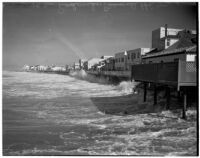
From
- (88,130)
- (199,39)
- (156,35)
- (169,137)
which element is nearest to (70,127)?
(88,130)

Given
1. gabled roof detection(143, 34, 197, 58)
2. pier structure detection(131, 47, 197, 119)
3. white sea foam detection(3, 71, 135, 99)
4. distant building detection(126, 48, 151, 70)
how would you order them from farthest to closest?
distant building detection(126, 48, 151, 70) < white sea foam detection(3, 71, 135, 99) < gabled roof detection(143, 34, 197, 58) < pier structure detection(131, 47, 197, 119)

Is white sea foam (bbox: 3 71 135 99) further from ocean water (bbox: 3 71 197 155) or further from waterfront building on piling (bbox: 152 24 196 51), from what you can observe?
ocean water (bbox: 3 71 197 155)

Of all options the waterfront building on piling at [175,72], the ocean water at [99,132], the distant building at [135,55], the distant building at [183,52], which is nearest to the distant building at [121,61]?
the distant building at [135,55]

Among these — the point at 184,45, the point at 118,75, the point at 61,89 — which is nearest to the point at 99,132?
the point at 184,45

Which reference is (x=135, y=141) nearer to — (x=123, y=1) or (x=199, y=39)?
(x=199, y=39)

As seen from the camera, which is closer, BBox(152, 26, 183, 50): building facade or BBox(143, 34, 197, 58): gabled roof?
BBox(143, 34, 197, 58): gabled roof

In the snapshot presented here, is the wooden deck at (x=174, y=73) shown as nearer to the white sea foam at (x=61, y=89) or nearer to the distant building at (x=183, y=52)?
the distant building at (x=183, y=52)

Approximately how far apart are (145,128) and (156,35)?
17.0 meters

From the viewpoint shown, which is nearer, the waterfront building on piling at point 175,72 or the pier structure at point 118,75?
the waterfront building on piling at point 175,72

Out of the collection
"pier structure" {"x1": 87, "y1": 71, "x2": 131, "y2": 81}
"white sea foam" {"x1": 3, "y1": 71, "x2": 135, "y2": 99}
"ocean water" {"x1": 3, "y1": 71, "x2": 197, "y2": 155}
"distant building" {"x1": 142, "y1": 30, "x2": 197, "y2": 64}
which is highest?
"distant building" {"x1": 142, "y1": 30, "x2": 197, "y2": 64}

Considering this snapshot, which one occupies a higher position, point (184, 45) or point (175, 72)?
point (184, 45)

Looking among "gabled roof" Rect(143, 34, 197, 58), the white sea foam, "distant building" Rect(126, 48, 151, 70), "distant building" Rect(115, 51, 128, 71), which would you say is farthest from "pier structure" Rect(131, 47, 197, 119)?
"distant building" Rect(115, 51, 128, 71)

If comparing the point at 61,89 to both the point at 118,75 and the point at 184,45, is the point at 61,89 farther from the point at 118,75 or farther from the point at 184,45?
the point at 184,45

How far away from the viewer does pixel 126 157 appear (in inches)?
314
